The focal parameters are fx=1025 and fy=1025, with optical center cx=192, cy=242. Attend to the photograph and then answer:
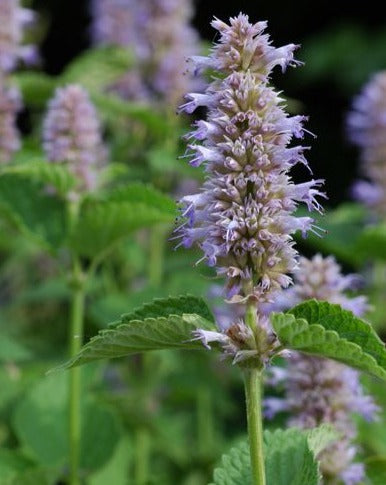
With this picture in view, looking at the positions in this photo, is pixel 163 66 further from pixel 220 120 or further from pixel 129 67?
pixel 220 120

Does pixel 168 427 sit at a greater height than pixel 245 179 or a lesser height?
greater

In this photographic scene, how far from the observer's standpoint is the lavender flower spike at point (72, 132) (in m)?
2.38

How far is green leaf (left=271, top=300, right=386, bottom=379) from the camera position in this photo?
4.17 ft

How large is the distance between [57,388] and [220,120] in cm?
148

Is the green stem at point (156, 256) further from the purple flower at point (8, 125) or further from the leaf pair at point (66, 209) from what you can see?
the leaf pair at point (66, 209)

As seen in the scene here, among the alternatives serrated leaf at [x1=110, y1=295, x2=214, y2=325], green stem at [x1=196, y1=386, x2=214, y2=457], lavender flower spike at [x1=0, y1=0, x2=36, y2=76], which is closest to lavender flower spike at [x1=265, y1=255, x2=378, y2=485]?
serrated leaf at [x1=110, y1=295, x2=214, y2=325]

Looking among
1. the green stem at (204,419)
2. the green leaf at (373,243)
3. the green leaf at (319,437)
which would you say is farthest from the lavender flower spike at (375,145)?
the green leaf at (319,437)

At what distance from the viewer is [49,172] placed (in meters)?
2.28

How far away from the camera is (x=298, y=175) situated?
6098 mm

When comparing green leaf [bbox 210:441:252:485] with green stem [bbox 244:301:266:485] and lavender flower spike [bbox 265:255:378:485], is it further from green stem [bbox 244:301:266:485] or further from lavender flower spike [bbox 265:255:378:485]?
lavender flower spike [bbox 265:255:378:485]

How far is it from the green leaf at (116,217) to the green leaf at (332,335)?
2.52ft

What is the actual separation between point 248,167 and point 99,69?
2.25 m

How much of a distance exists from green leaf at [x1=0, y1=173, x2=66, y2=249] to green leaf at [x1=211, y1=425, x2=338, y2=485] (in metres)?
0.91

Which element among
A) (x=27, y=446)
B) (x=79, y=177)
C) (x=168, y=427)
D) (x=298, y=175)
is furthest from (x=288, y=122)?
(x=298, y=175)
